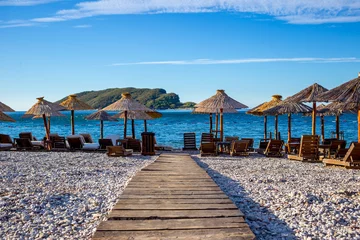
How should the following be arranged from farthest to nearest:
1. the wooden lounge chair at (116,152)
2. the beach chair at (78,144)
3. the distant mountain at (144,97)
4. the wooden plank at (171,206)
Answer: the distant mountain at (144,97) → the beach chair at (78,144) → the wooden lounge chair at (116,152) → the wooden plank at (171,206)

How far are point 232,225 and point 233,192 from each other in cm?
289

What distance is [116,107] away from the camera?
54.4 feet

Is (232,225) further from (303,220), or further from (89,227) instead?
(89,227)

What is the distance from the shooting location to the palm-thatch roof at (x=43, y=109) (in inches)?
660

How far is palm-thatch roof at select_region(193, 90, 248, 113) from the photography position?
16.4 metres

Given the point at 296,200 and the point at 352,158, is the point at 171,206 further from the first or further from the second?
the point at 352,158

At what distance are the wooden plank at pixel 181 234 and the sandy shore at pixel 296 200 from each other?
741 millimetres

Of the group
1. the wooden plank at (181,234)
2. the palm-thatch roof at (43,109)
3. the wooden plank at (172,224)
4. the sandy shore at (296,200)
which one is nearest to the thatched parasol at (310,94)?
the sandy shore at (296,200)

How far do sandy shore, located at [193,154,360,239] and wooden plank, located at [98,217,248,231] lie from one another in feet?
1.79

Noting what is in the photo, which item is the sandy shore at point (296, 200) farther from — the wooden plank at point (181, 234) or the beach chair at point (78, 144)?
the beach chair at point (78, 144)

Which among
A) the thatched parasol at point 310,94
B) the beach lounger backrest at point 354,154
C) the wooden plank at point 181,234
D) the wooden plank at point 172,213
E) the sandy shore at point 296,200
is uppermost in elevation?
the thatched parasol at point 310,94

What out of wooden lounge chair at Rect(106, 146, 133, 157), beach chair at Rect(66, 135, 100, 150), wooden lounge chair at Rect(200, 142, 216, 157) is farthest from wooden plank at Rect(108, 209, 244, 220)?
beach chair at Rect(66, 135, 100, 150)

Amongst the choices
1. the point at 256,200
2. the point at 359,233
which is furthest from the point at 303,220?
the point at 256,200

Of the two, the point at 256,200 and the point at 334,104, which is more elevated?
the point at 334,104
